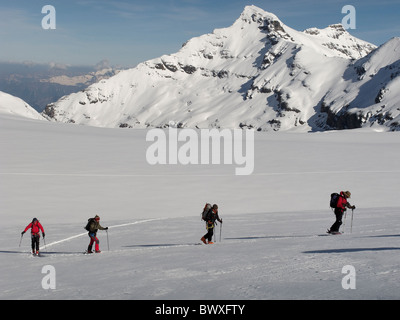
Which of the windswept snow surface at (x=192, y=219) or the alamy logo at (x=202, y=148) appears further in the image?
the alamy logo at (x=202, y=148)

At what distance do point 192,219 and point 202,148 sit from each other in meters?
22.9

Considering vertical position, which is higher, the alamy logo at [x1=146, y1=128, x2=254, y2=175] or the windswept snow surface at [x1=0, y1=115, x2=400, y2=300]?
the alamy logo at [x1=146, y1=128, x2=254, y2=175]

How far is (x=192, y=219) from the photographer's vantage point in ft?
76.6

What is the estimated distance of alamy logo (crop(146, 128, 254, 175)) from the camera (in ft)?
135

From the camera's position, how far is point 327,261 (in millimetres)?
10938

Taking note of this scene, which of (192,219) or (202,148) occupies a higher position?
(202,148)

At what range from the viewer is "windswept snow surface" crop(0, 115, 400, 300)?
9.68 meters

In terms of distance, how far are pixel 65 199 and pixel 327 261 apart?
69.7 feet

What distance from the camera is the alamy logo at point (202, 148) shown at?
135 ft

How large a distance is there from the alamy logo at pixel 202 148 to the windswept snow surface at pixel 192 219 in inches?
46.7

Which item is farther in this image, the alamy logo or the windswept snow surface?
the alamy logo

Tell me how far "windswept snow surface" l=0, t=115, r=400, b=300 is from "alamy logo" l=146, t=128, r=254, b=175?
119cm
